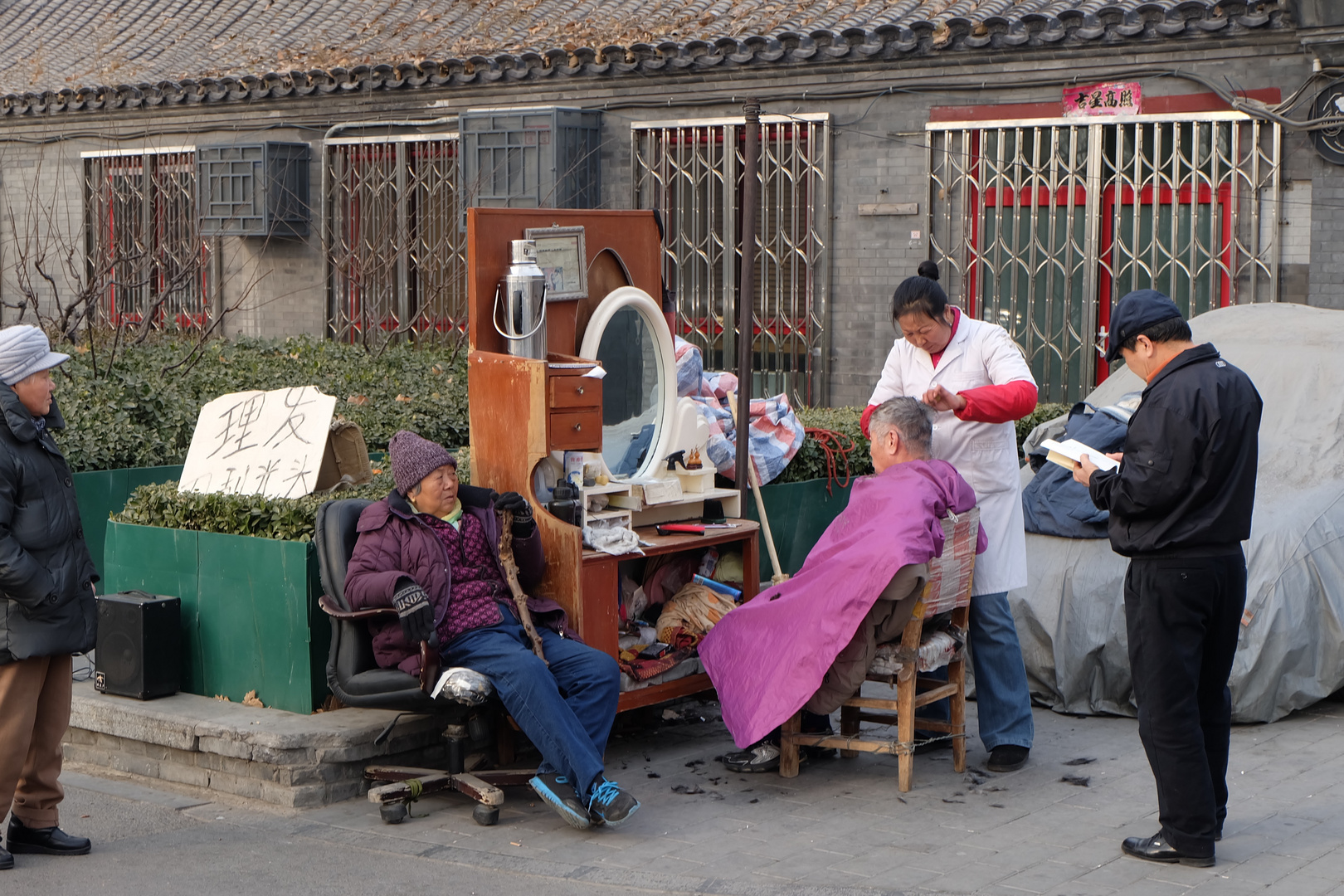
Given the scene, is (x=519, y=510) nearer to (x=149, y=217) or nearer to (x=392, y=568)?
(x=392, y=568)

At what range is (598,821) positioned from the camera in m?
5.01

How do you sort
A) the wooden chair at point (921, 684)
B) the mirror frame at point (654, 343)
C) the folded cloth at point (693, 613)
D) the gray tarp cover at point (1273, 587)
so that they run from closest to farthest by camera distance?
the wooden chair at point (921, 684) → the mirror frame at point (654, 343) → the folded cloth at point (693, 613) → the gray tarp cover at point (1273, 587)

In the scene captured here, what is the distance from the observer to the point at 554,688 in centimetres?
507

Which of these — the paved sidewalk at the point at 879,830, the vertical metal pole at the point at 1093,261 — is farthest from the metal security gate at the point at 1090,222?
the paved sidewalk at the point at 879,830

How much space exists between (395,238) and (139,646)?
9555 mm

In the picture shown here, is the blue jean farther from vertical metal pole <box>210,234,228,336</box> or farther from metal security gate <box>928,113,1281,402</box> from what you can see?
vertical metal pole <box>210,234,228,336</box>

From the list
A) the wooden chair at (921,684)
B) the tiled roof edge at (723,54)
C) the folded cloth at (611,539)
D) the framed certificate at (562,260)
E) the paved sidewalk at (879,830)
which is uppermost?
the tiled roof edge at (723,54)

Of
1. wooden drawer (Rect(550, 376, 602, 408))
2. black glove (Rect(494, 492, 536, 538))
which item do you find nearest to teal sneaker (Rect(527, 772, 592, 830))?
black glove (Rect(494, 492, 536, 538))

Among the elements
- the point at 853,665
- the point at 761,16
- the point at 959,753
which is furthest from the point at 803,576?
the point at 761,16

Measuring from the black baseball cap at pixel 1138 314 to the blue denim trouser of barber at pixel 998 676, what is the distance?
54.3 inches

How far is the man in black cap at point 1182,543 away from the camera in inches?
177

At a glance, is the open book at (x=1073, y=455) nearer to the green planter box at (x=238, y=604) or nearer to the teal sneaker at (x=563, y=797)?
the teal sneaker at (x=563, y=797)

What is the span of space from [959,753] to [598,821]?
4.80 ft

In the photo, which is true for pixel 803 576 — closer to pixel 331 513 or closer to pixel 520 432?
pixel 520 432
